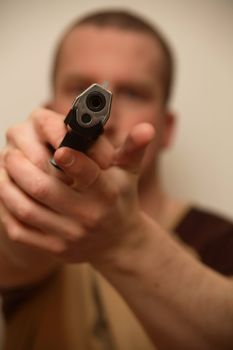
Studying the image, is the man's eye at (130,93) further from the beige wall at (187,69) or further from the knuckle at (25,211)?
the knuckle at (25,211)

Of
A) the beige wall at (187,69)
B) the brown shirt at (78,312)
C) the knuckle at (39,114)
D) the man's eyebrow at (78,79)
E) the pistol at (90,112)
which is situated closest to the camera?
the pistol at (90,112)

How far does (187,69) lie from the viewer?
38.9 inches

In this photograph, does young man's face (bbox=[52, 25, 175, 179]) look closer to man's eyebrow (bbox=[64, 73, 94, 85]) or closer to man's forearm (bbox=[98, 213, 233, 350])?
man's eyebrow (bbox=[64, 73, 94, 85])

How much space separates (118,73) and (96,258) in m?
0.44

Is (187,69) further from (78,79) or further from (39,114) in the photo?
(39,114)

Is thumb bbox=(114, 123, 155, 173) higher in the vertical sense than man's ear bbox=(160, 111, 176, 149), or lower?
higher

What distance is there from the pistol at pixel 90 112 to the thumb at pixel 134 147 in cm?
7

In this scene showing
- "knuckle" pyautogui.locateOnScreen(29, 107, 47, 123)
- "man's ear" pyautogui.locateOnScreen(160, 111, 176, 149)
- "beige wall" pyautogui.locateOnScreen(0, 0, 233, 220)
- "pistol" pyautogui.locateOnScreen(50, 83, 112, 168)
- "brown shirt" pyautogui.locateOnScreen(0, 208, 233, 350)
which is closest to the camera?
"pistol" pyautogui.locateOnScreen(50, 83, 112, 168)

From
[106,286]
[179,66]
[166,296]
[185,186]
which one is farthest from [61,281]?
[179,66]

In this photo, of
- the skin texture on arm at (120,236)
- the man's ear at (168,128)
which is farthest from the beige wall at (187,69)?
the skin texture on arm at (120,236)

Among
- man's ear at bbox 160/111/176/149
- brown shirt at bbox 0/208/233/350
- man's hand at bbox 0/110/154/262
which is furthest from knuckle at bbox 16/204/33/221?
man's ear at bbox 160/111/176/149

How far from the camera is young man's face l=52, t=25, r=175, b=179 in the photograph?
28.2 inches

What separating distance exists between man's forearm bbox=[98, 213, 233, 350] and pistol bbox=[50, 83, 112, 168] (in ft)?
0.57

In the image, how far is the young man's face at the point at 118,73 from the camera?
716 millimetres
